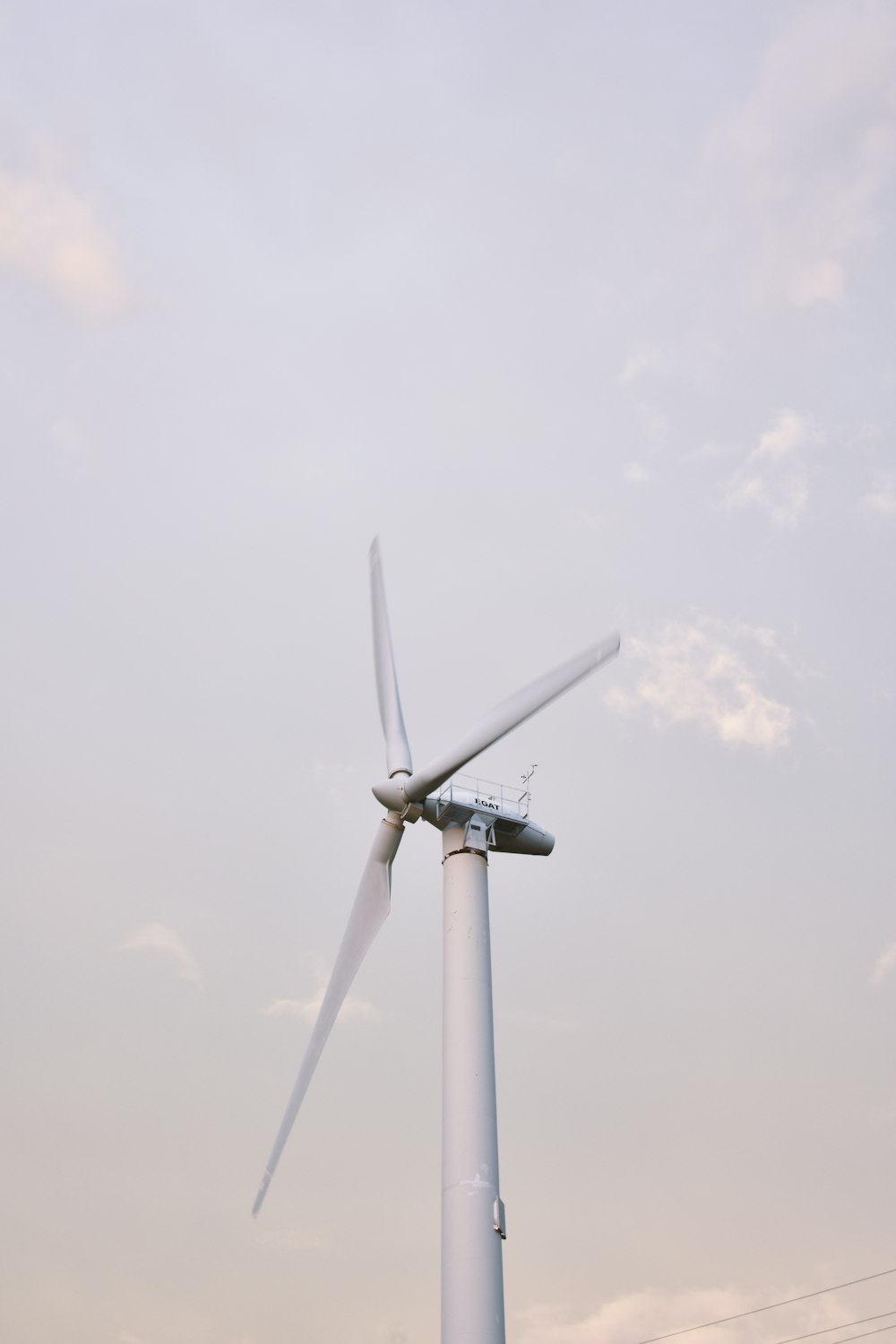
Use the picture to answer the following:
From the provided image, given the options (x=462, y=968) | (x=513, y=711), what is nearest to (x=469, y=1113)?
(x=462, y=968)

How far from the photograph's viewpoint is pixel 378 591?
58.2m

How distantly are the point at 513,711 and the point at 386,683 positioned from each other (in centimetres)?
862

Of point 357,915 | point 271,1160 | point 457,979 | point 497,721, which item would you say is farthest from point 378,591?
point 271,1160

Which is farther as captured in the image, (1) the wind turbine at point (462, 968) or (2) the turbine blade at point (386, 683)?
(2) the turbine blade at point (386, 683)

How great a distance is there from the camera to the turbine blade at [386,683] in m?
51.8

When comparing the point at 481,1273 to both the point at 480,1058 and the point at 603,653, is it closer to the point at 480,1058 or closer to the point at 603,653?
the point at 480,1058

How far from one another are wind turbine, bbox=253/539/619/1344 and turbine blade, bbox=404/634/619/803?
0.04 meters

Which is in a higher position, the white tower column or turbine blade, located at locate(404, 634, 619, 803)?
turbine blade, located at locate(404, 634, 619, 803)

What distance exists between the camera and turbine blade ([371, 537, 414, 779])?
5178cm

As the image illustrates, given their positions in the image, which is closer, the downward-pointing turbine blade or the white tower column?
the white tower column

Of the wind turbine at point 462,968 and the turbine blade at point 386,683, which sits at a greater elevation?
the turbine blade at point 386,683

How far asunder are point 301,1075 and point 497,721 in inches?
618

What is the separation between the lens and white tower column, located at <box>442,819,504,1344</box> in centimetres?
4062

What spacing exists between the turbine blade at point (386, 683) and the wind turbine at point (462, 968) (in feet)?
0.25
